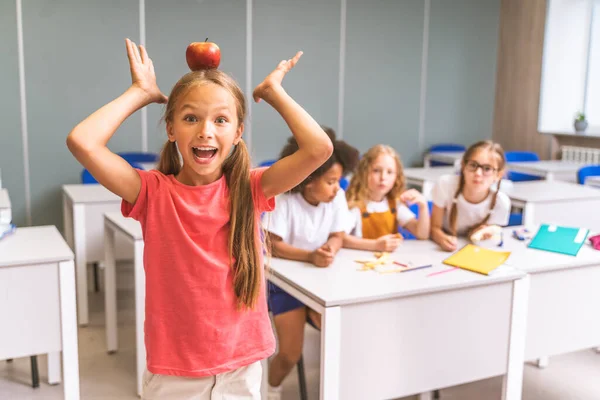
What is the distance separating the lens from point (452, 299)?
1.91m

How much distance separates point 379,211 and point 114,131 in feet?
5.44

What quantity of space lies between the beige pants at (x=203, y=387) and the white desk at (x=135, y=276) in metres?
1.21

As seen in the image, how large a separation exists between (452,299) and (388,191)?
0.85 metres

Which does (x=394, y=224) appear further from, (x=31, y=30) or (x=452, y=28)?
(x=452, y=28)

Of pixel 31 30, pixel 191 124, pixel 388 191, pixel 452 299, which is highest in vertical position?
pixel 31 30

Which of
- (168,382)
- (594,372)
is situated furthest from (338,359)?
(594,372)

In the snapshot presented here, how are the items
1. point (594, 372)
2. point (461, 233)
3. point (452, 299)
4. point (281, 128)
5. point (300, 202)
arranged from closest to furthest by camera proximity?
1. point (452, 299)
2. point (300, 202)
3. point (461, 233)
4. point (594, 372)
5. point (281, 128)

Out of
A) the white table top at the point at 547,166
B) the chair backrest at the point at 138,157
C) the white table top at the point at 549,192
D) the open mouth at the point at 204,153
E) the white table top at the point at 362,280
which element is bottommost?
the white table top at the point at 362,280

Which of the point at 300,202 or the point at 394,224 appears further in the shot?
the point at 394,224

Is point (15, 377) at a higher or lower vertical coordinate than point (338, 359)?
lower

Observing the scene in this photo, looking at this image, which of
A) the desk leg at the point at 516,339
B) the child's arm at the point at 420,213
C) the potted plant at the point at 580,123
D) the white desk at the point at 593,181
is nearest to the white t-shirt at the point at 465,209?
the child's arm at the point at 420,213

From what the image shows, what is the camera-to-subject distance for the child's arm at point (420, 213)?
8.27ft

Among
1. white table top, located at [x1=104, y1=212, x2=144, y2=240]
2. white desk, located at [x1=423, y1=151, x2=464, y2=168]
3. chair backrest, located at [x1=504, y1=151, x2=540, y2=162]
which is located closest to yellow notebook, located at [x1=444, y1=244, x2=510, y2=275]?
white table top, located at [x1=104, y1=212, x2=144, y2=240]

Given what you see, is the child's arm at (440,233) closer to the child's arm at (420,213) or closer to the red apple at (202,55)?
the child's arm at (420,213)
